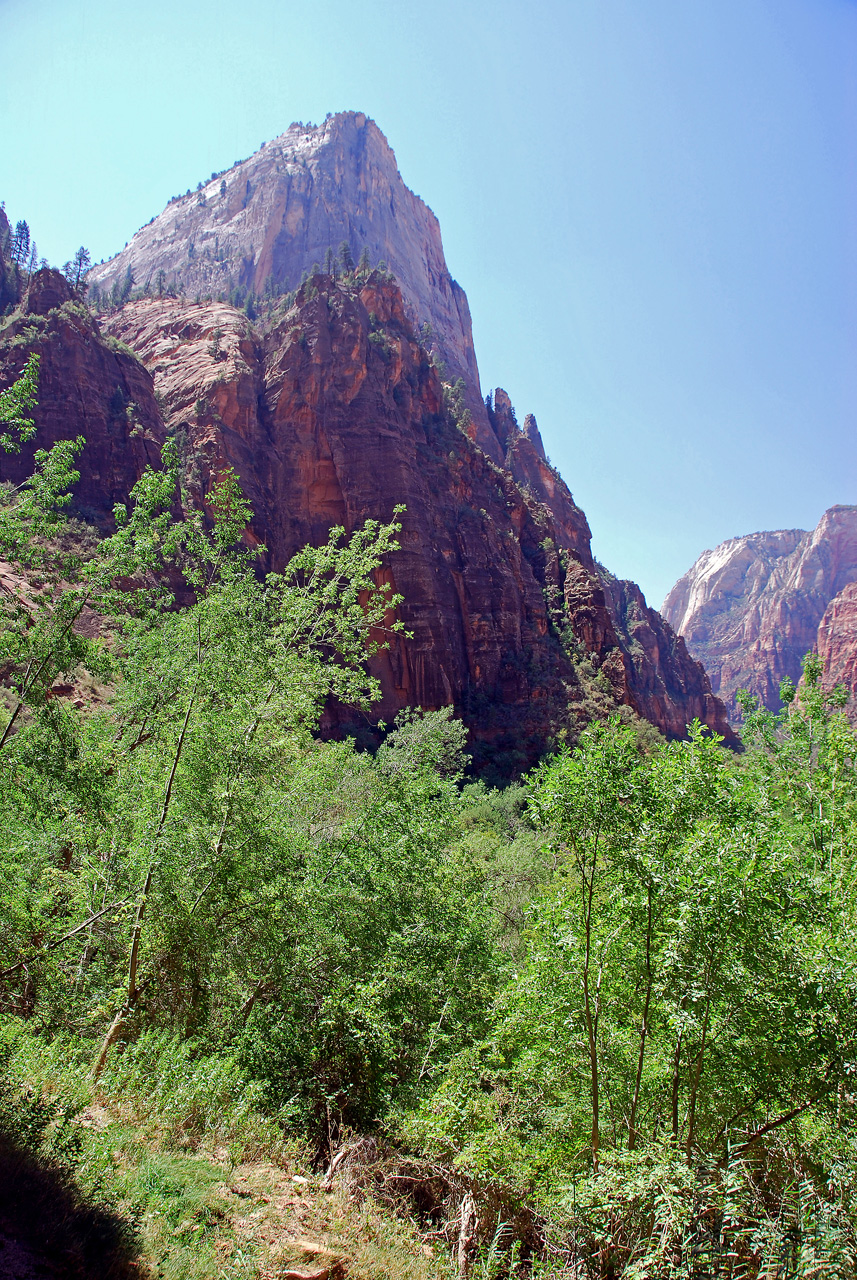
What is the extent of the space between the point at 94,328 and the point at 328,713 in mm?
36633

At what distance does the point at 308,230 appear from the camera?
4021 inches

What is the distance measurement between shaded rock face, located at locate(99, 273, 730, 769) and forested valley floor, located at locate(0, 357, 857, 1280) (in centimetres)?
3628

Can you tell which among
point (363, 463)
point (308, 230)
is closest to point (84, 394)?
point (363, 463)

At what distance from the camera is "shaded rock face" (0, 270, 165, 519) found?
40531mm

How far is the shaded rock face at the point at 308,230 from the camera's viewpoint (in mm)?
97875

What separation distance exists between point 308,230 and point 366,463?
74289 mm

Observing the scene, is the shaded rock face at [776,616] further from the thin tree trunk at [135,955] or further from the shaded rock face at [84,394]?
the thin tree trunk at [135,955]

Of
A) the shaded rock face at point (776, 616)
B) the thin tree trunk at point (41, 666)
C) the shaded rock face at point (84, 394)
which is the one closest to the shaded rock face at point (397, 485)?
the shaded rock face at point (84, 394)

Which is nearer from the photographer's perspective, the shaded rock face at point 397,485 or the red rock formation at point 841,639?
the shaded rock face at point 397,485

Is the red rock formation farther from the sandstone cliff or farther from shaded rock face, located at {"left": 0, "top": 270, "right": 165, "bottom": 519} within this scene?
shaded rock face, located at {"left": 0, "top": 270, "right": 165, "bottom": 519}

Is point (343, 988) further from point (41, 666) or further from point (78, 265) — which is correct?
point (78, 265)

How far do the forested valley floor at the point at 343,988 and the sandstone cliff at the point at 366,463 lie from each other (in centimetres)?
3559

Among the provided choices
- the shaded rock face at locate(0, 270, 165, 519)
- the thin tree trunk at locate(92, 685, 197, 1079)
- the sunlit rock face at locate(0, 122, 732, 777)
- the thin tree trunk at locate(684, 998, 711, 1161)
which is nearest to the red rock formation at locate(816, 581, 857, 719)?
the sunlit rock face at locate(0, 122, 732, 777)

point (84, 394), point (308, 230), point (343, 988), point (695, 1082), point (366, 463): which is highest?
point (308, 230)
